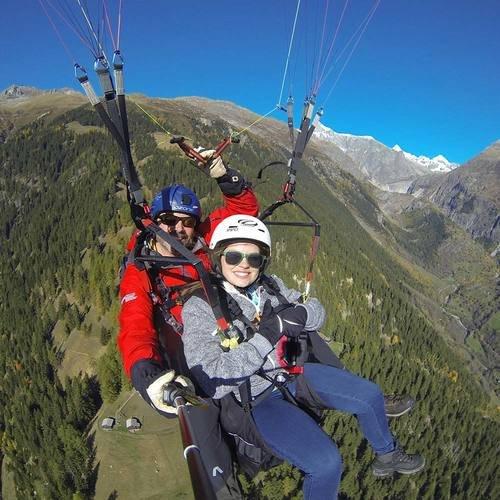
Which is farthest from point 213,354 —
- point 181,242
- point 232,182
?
point 232,182

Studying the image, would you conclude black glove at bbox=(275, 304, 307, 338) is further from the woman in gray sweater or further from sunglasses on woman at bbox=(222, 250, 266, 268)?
sunglasses on woman at bbox=(222, 250, 266, 268)

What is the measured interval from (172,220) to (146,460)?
94.3 ft

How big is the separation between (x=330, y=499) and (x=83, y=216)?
103 m

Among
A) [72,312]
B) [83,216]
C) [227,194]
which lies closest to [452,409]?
[72,312]

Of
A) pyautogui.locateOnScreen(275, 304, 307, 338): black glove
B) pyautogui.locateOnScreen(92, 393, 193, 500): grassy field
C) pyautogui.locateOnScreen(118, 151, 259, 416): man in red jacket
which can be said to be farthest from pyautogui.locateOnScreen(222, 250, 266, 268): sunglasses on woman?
pyautogui.locateOnScreen(92, 393, 193, 500): grassy field

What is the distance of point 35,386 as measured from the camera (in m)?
69.0

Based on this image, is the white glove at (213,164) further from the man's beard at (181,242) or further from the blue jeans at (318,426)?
the blue jeans at (318,426)

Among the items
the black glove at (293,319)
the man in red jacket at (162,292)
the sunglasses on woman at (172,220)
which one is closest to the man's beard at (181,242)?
the man in red jacket at (162,292)

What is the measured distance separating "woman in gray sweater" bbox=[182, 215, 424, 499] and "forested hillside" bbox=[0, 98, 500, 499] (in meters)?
23.3

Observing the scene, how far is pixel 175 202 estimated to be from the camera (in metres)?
7.73

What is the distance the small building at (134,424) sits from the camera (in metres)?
32.2

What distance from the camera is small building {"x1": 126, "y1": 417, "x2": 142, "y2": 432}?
3217cm

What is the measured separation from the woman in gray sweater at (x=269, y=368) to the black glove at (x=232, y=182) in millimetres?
3005

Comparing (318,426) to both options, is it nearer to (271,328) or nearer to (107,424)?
(271,328)
